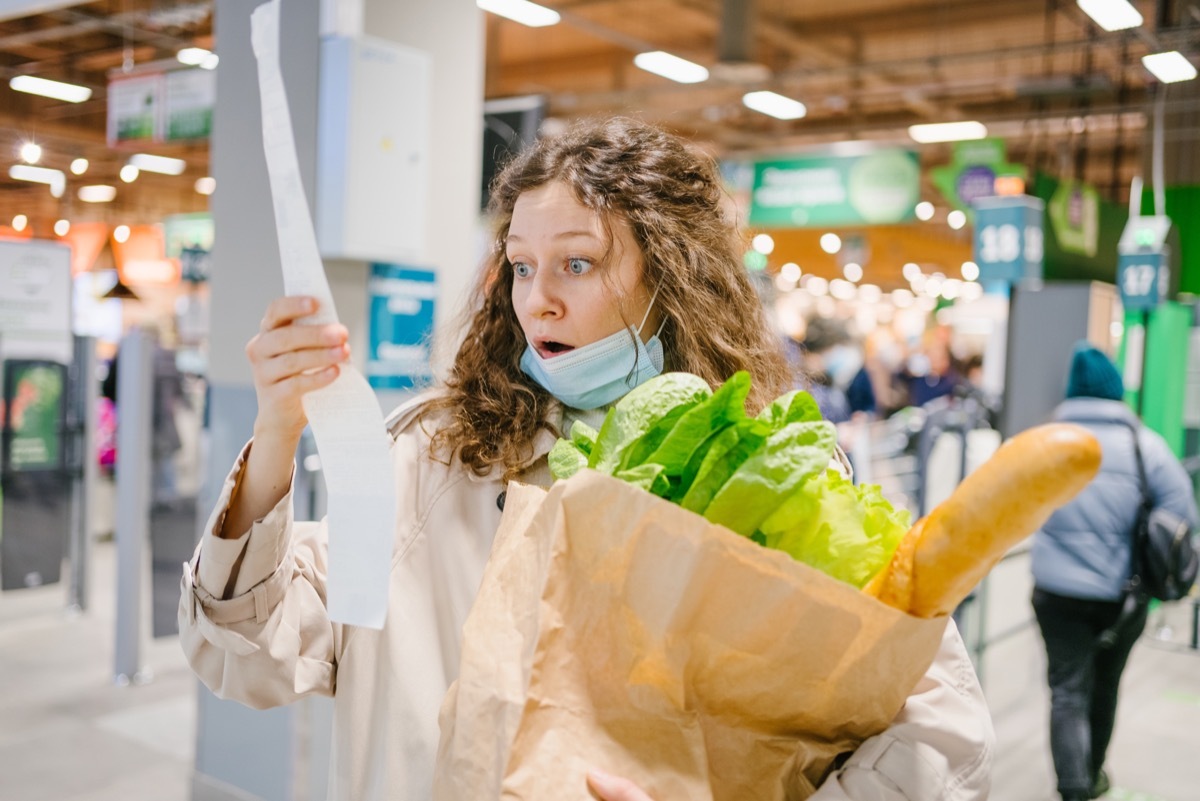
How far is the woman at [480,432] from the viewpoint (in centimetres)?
110

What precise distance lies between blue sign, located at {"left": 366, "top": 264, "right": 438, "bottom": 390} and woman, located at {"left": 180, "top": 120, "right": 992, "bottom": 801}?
197 centimetres

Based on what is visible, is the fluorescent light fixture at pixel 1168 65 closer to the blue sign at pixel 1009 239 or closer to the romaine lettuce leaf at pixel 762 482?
the blue sign at pixel 1009 239

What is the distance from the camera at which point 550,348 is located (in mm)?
1367

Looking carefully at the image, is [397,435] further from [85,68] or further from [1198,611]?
[85,68]

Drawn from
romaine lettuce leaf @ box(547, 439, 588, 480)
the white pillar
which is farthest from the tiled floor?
romaine lettuce leaf @ box(547, 439, 588, 480)

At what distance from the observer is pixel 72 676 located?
5242mm

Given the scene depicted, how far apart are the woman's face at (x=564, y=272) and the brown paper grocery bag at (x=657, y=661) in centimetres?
44

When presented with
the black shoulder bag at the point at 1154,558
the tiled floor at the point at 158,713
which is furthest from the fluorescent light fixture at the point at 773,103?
the black shoulder bag at the point at 1154,558

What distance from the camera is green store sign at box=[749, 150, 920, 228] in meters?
10.6

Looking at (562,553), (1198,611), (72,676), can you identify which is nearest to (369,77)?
(562,553)

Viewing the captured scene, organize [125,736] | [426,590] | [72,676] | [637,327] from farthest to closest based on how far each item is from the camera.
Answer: [72,676]
[125,736]
[637,327]
[426,590]

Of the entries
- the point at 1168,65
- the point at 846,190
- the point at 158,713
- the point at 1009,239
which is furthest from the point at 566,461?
the point at 846,190

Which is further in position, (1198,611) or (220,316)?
(1198,611)

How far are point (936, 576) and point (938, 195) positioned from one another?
23595mm
